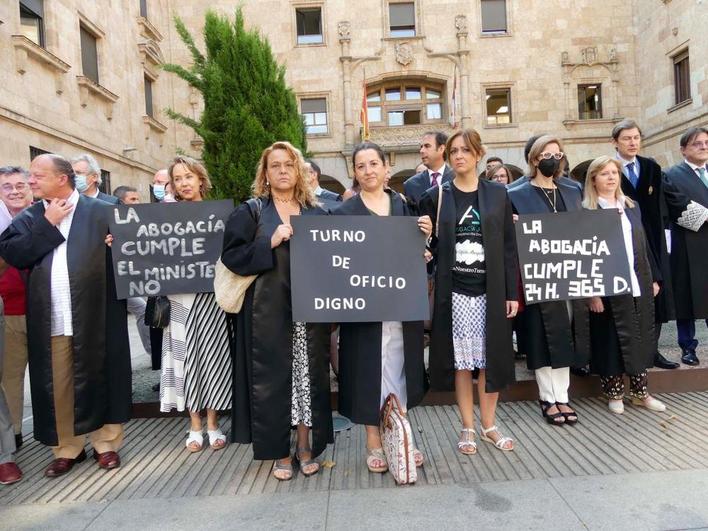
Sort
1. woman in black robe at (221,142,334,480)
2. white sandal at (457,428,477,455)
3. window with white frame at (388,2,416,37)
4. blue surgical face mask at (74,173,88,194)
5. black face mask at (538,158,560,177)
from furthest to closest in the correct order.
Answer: window with white frame at (388,2,416,37) → blue surgical face mask at (74,173,88,194) → black face mask at (538,158,560,177) → white sandal at (457,428,477,455) → woman in black robe at (221,142,334,480)

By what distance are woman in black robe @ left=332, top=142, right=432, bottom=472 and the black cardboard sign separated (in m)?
0.12

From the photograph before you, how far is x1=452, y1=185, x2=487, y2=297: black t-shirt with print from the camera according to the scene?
135 inches

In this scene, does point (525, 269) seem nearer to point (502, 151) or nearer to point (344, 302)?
point (344, 302)

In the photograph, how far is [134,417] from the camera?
4641 mm

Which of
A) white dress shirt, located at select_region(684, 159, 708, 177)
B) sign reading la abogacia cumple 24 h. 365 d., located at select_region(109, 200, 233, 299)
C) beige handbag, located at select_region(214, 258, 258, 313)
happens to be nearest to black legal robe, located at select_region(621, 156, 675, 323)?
white dress shirt, located at select_region(684, 159, 708, 177)

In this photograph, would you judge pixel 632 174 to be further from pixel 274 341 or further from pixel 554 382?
pixel 274 341

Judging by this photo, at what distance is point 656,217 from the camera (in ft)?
15.6

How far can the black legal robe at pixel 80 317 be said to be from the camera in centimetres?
345

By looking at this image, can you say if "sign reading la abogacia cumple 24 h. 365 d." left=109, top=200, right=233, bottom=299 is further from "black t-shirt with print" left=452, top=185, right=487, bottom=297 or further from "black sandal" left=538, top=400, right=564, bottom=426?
"black sandal" left=538, top=400, right=564, bottom=426

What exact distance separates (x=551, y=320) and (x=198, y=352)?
8.76ft

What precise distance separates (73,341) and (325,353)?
5.65 feet

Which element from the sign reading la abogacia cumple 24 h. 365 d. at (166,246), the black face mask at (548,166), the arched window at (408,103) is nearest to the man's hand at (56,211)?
the sign reading la abogacia cumple 24 h. 365 d. at (166,246)

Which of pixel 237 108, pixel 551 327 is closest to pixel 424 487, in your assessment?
pixel 551 327

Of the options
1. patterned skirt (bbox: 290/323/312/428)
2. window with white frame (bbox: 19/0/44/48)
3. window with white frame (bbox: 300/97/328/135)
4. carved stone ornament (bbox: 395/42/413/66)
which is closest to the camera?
patterned skirt (bbox: 290/323/312/428)
